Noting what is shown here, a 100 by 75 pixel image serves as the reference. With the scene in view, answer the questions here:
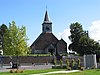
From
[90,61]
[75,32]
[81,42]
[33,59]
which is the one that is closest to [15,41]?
[33,59]

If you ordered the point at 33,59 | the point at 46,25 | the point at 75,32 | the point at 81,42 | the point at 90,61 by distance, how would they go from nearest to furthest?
the point at 90,61 < the point at 33,59 < the point at 81,42 < the point at 75,32 < the point at 46,25

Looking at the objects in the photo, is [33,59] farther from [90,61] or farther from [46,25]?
[46,25]

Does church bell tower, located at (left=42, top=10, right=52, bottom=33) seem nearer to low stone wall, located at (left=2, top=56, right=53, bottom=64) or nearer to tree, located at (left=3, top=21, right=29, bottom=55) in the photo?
low stone wall, located at (left=2, top=56, right=53, bottom=64)

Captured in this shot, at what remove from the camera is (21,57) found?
74.4 metres

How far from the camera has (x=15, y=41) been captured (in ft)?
200

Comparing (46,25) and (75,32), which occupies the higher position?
(46,25)

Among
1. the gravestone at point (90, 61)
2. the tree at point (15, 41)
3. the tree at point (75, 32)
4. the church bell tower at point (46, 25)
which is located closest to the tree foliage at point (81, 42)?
the tree at point (75, 32)

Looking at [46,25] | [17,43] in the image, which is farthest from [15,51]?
[46,25]

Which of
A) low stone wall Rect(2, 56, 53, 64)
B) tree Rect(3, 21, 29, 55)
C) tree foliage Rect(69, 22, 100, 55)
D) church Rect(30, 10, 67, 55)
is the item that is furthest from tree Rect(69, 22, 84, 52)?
tree Rect(3, 21, 29, 55)

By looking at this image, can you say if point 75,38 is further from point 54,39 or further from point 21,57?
point 21,57

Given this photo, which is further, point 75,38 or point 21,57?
point 75,38

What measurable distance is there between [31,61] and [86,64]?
106 feet

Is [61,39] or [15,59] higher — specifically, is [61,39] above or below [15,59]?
above

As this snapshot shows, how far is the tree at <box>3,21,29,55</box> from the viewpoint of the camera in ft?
200
